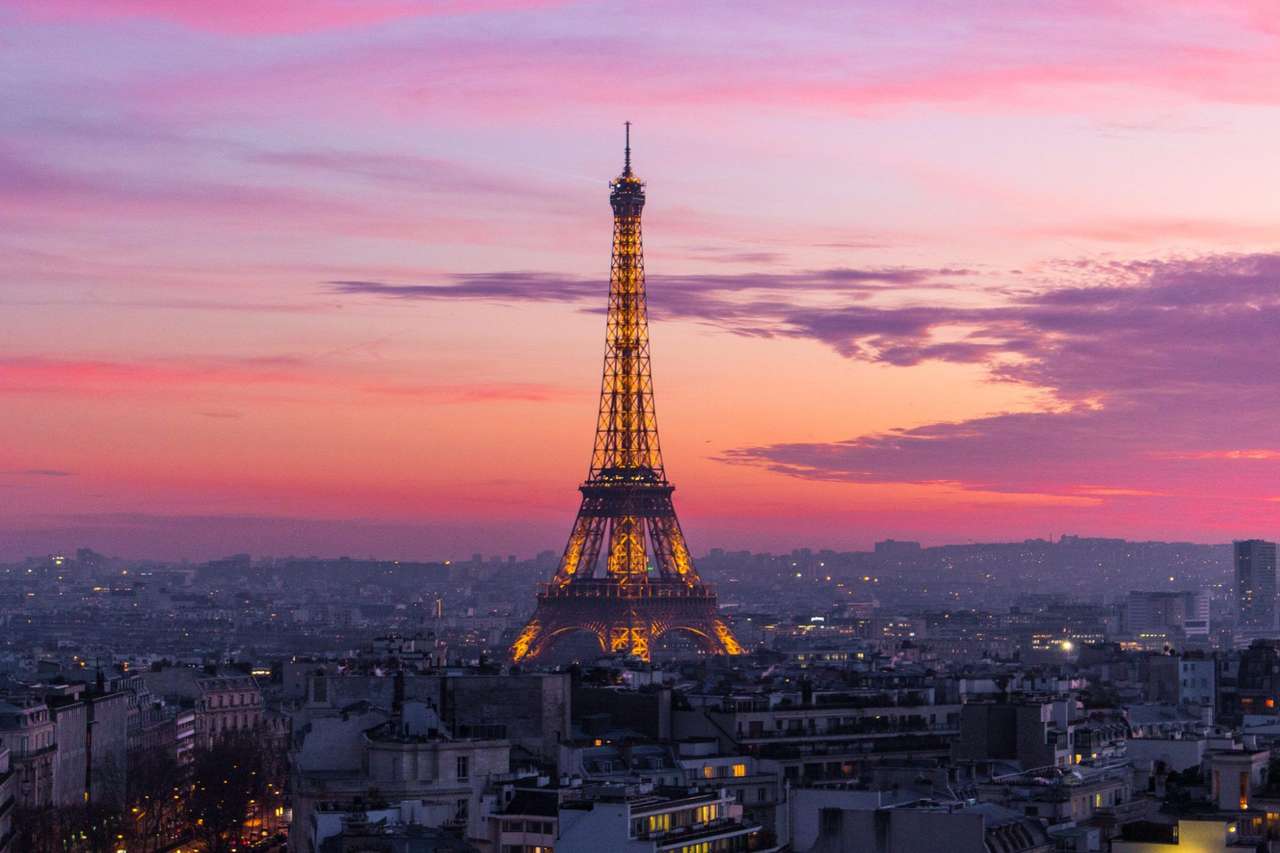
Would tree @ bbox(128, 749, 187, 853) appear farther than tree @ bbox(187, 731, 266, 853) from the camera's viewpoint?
Yes

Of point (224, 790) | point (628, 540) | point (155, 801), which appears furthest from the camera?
point (628, 540)

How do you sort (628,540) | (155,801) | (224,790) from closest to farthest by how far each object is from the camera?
(224,790), (155,801), (628,540)

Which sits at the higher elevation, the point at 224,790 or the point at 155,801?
the point at 224,790

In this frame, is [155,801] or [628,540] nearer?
[155,801]

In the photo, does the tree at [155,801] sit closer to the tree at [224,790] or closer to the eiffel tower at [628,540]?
the tree at [224,790]

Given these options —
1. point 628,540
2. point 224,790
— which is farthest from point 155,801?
point 628,540

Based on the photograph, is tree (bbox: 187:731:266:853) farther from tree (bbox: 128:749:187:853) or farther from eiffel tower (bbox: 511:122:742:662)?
eiffel tower (bbox: 511:122:742:662)

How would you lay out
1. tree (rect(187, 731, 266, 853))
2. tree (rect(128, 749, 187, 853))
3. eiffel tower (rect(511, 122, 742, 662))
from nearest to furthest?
tree (rect(187, 731, 266, 853)) < tree (rect(128, 749, 187, 853)) < eiffel tower (rect(511, 122, 742, 662))

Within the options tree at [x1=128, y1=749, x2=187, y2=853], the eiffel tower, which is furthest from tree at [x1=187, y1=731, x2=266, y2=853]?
the eiffel tower

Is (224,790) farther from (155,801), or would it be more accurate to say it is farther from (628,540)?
(628,540)
